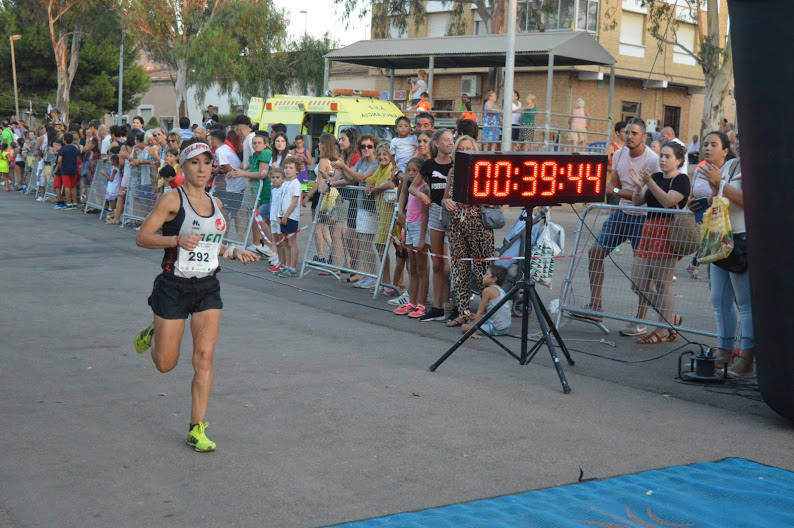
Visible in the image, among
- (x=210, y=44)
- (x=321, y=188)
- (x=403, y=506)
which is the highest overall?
(x=210, y=44)

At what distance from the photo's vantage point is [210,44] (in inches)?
1752

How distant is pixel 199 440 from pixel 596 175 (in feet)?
12.7

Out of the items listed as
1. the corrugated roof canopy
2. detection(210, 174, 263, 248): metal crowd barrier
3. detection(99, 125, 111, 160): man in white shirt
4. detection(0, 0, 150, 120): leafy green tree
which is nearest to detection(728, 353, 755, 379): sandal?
detection(210, 174, 263, 248): metal crowd barrier

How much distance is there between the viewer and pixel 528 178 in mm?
7582

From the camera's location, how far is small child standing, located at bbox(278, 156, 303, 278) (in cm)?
1324

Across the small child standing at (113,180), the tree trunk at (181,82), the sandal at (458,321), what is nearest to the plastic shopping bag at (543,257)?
the sandal at (458,321)

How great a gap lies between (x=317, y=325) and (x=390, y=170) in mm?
2714

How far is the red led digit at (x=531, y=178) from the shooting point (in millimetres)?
7570

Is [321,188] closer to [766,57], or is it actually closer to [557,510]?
[766,57]

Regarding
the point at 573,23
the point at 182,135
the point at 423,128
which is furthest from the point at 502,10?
the point at 423,128

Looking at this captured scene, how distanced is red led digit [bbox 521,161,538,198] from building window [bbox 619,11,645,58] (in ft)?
117

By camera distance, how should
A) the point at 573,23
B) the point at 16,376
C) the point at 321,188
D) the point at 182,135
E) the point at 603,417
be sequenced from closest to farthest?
the point at 603,417
the point at 16,376
the point at 321,188
the point at 182,135
the point at 573,23

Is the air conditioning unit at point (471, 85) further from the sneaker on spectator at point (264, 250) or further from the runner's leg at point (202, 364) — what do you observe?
the runner's leg at point (202, 364)

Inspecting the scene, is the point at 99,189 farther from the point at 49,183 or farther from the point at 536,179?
the point at 536,179
